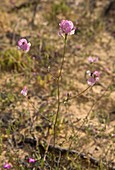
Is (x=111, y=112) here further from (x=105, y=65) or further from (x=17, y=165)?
(x=17, y=165)

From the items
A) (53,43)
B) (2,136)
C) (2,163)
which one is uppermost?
(53,43)

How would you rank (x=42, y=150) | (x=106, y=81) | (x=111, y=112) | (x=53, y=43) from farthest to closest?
(x=53, y=43)
(x=106, y=81)
(x=111, y=112)
(x=42, y=150)

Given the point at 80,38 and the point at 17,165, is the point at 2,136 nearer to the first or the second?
the point at 17,165

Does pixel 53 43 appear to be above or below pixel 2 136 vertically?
above

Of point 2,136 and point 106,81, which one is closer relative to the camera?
point 2,136

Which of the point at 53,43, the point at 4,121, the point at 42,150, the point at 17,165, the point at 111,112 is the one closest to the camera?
the point at 17,165

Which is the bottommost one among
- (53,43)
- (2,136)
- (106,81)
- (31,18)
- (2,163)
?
(2,163)

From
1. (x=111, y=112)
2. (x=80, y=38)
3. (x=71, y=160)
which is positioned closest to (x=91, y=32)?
(x=80, y=38)

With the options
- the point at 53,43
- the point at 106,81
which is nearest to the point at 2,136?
the point at 106,81

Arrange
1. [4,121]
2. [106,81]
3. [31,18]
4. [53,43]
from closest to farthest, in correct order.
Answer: [4,121] < [106,81] < [53,43] < [31,18]
